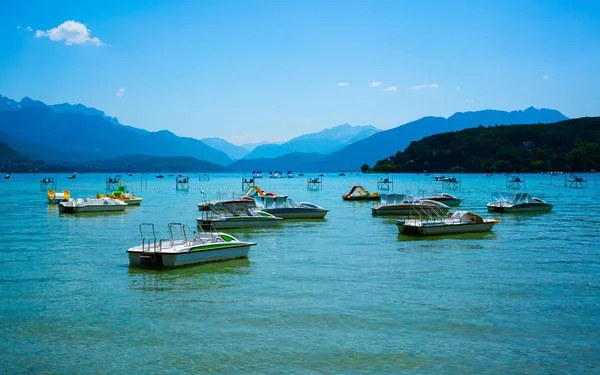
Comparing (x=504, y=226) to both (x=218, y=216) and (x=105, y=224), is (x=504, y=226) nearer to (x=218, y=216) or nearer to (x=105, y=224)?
(x=218, y=216)

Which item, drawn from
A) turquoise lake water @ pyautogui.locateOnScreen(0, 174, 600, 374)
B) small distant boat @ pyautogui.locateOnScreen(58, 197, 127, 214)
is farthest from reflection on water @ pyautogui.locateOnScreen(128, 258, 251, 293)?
Result: small distant boat @ pyautogui.locateOnScreen(58, 197, 127, 214)

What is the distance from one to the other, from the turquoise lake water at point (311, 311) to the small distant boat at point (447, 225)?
400 centimetres

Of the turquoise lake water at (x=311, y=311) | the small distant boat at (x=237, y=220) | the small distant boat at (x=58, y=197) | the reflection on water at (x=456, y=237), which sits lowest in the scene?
the turquoise lake water at (x=311, y=311)

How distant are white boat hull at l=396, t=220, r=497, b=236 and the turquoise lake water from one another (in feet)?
12.8

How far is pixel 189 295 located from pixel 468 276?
11.5 m

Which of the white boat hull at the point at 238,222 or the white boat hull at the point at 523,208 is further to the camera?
the white boat hull at the point at 523,208

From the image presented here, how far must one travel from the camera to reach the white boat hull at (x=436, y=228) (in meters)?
36.6

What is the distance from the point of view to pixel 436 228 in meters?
36.8

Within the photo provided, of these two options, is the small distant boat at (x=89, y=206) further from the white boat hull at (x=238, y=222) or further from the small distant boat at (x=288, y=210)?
the white boat hull at (x=238, y=222)

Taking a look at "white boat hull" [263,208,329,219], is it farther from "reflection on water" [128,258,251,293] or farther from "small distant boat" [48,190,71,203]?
"small distant boat" [48,190,71,203]

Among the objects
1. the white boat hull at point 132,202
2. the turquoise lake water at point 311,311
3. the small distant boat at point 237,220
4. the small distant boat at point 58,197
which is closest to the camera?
the turquoise lake water at point 311,311

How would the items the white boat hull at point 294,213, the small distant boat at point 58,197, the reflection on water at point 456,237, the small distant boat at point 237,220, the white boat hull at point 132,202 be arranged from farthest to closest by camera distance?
1. the small distant boat at point 58,197
2. the white boat hull at point 132,202
3. the white boat hull at point 294,213
4. the small distant boat at point 237,220
5. the reflection on water at point 456,237

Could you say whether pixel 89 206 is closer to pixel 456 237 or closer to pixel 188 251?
pixel 188 251

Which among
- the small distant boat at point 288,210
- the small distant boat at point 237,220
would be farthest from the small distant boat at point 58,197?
the small distant boat at point 237,220
